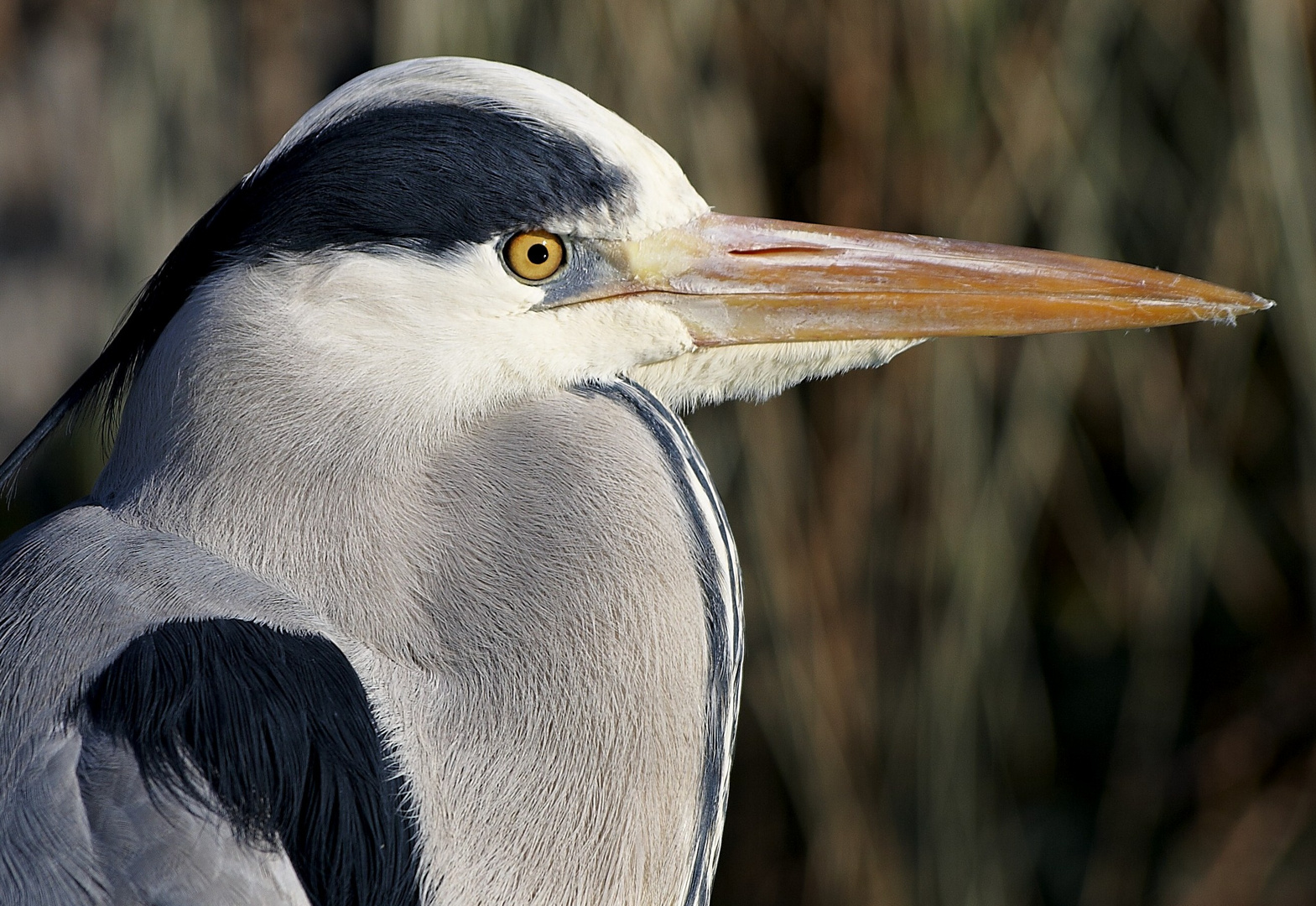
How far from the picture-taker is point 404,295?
0.95m

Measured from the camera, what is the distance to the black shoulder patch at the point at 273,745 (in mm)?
810

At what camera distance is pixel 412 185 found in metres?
0.93

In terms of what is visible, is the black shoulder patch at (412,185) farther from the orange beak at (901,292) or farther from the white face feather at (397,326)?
the orange beak at (901,292)

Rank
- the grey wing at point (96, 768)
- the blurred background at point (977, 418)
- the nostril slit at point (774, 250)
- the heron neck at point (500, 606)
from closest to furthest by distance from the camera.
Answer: the grey wing at point (96, 768), the heron neck at point (500, 606), the nostril slit at point (774, 250), the blurred background at point (977, 418)

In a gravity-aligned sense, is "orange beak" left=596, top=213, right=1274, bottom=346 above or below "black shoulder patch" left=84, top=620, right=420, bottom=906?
above

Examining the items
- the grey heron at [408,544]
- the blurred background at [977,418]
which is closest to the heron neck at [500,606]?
the grey heron at [408,544]

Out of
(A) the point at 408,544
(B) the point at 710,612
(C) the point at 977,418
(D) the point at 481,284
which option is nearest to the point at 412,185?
(D) the point at 481,284

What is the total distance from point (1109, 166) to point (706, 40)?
0.66 metres

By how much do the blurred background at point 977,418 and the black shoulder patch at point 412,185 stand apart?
896mm

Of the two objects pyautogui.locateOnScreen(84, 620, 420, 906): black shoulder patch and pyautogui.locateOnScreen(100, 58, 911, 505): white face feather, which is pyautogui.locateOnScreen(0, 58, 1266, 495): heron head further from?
pyautogui.locateOnScreen(84, 620, 420, 906): black shoulder patch

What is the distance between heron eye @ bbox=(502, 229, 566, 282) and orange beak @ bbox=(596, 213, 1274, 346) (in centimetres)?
13

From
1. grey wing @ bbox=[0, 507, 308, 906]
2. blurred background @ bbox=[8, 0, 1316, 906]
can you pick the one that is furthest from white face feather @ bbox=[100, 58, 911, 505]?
blurred background @ bbox=[8, 0, 1316, 906]

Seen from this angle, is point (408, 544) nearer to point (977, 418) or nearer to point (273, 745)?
point (273, 745)

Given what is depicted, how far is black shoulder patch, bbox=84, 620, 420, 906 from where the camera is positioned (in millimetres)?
810
